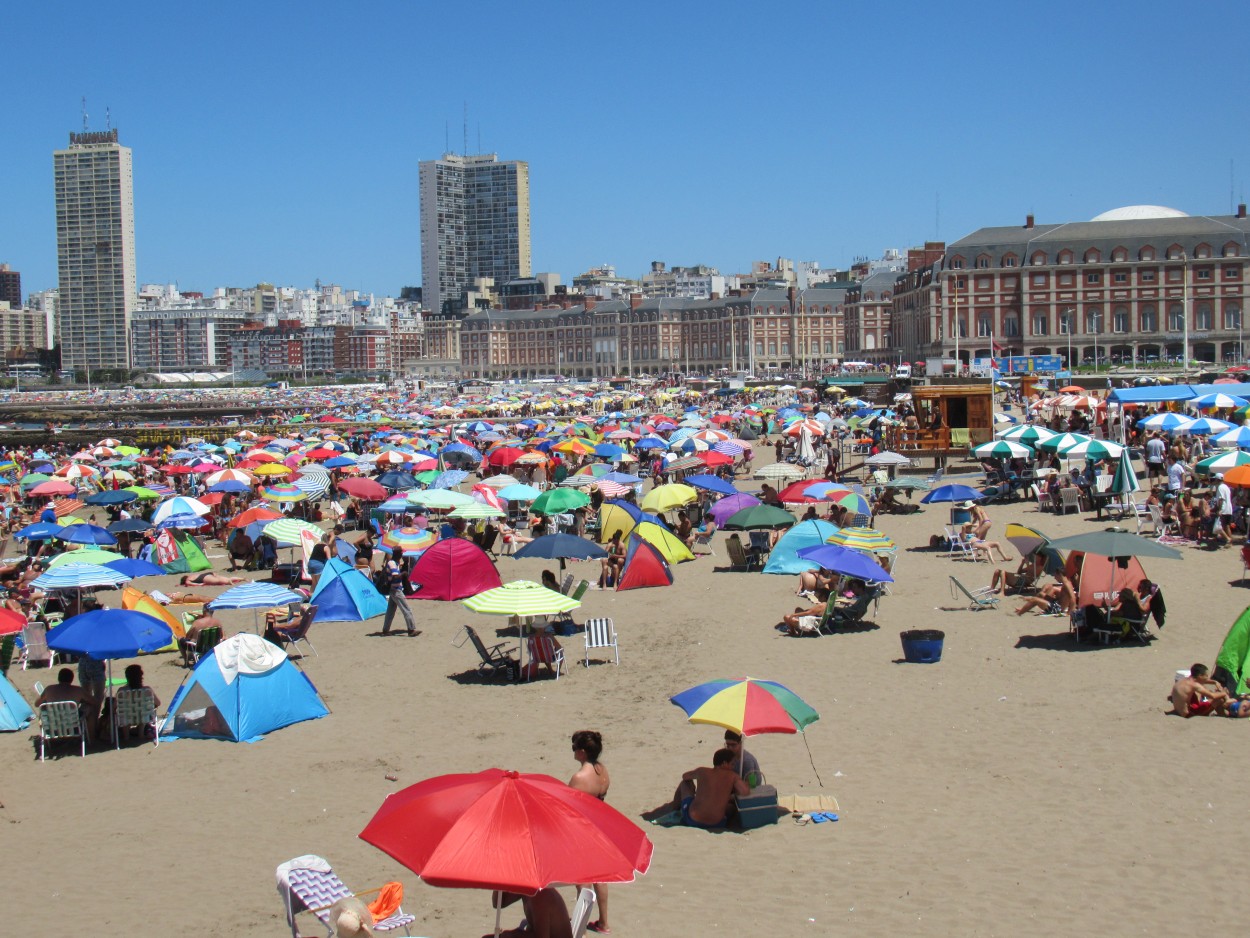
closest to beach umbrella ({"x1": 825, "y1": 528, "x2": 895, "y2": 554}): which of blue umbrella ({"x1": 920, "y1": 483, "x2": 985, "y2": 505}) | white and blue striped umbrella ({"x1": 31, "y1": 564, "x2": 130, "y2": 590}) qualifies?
blue umbrella ({"x1": 920, "y1": 483, "x2": 985, "y2": 505})

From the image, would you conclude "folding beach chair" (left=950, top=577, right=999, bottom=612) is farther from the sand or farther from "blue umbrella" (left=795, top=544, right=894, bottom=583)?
"blue umbrella" (left=795, top=544, right=894, bottom=583)

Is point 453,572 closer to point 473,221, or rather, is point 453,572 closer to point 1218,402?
point 1218,402

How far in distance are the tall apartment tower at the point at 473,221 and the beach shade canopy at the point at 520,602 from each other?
184 meters

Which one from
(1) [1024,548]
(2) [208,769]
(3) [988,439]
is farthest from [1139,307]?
(2) [208,769]

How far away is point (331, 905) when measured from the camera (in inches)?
201

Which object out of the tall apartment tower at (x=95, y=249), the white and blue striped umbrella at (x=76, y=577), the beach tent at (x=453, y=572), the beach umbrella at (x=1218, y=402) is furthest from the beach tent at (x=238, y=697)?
the tall apartment tower at (x=95, y=249)

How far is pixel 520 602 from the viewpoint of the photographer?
410 inches

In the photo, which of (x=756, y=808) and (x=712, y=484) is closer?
(x=756, y=808)

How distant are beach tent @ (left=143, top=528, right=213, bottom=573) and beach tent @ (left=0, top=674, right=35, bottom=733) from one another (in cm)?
741

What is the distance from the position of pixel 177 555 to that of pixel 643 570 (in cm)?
695

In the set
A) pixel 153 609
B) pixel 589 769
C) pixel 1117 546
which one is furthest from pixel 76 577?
pixel 1117 546

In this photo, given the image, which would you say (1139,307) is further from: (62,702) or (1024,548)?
(62,702)

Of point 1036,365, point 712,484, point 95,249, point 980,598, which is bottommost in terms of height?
point 980,598

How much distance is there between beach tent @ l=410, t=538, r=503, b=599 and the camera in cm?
1418
